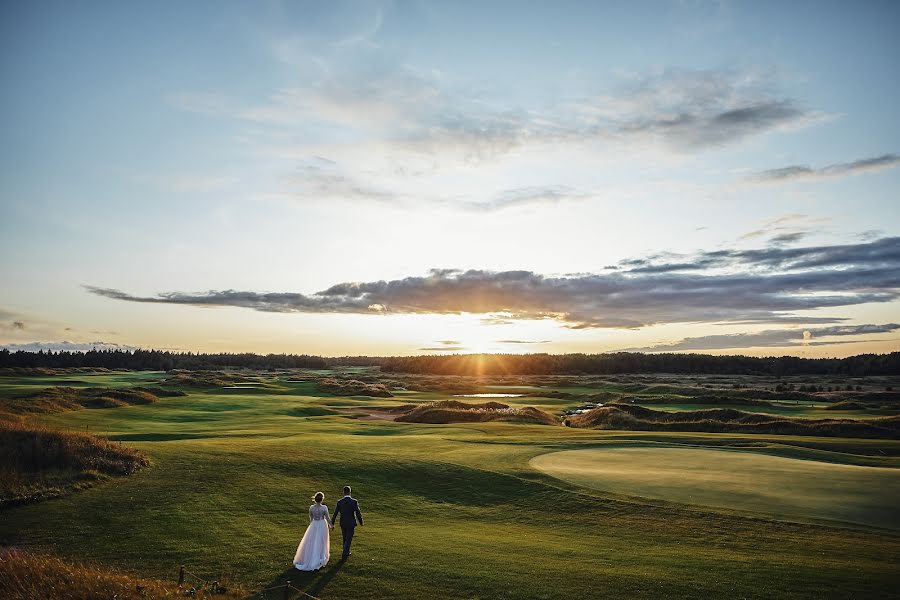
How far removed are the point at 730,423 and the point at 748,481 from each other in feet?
101

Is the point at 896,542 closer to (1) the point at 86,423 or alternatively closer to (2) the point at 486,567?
(2) the point at 486,567

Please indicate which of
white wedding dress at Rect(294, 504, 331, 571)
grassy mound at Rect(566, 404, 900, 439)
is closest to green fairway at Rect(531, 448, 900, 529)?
white wedding dress at Rect(294, 504, 331, 571)

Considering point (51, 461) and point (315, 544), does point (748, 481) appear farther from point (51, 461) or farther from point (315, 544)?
point (51, 461)

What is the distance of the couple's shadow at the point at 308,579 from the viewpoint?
15.0 m

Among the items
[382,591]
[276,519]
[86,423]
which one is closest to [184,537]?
[276,519]

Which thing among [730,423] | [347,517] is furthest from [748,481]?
[730,423]

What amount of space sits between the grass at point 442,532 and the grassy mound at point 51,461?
1093 millimetres

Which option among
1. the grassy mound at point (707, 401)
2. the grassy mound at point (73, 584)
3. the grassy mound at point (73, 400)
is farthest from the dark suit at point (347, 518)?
the grassy mound at point (707, 401)

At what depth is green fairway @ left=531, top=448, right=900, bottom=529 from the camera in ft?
70.7

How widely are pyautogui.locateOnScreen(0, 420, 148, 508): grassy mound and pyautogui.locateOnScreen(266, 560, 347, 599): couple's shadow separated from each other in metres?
13.0

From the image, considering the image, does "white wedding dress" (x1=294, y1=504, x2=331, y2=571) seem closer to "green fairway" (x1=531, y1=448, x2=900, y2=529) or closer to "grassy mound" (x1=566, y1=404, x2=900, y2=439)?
"green fairway" (x1=531, y1=448, x2=900, y2=529)

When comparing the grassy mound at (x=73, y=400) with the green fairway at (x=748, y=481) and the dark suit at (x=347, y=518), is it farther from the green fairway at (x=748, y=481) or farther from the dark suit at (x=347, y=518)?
the green fairway at (x=748, y=481)

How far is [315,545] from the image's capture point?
16.7 m

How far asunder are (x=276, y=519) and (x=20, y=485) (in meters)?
11.4
